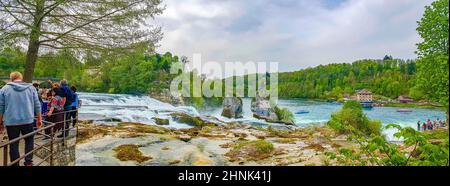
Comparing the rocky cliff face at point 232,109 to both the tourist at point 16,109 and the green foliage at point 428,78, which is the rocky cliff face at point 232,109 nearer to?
the green foliage at point 428,78

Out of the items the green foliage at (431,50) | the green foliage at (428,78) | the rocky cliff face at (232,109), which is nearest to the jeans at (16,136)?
the green foliage at (431,50)

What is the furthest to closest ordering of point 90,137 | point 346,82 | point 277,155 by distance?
point 346,82, point 90,137, point 277,155

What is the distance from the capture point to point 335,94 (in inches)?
2330

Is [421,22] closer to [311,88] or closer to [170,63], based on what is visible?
[170,63]

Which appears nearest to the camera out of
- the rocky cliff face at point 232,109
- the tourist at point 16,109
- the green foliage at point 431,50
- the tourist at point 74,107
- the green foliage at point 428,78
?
the tourist at point 16,109

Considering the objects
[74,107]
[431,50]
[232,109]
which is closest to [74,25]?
[74,107]

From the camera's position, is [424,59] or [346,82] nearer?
[424,59]

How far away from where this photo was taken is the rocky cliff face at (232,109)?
3488cm

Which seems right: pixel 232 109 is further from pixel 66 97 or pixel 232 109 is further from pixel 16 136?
pixel 16 136

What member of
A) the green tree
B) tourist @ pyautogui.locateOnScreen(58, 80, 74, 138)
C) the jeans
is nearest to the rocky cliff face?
the green tree

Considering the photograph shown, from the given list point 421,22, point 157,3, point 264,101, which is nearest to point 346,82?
point 264,101

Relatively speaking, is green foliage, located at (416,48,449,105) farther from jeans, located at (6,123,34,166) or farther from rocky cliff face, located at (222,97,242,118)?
rocky cliff face, located at (222,97,242,118)

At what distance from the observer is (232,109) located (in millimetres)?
35688
